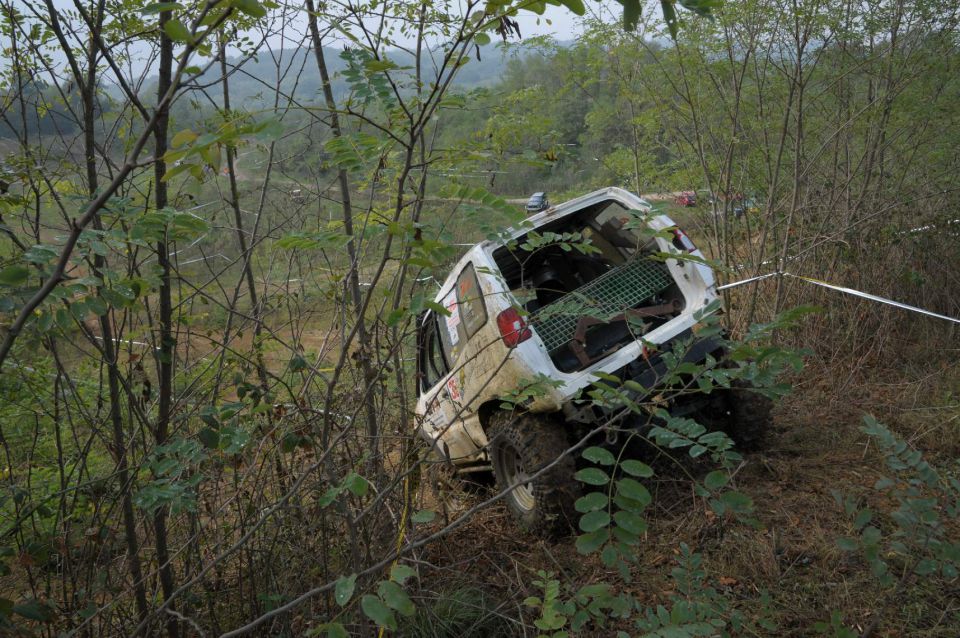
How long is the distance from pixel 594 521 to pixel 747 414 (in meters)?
2.97

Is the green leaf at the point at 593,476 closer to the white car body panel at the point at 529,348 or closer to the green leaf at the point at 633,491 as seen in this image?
the green leaf at the point at 633,491

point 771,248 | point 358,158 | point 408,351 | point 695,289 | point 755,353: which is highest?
point 358,158

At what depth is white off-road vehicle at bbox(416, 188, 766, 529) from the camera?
159 inches

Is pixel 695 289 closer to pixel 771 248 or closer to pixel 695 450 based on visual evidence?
pixel 695 450

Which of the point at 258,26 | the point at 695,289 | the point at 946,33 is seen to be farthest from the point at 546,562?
the point at 946,33

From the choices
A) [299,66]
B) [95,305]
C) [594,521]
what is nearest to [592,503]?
[594,521]

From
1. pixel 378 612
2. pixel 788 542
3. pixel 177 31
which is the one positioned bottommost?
pixel 788 542

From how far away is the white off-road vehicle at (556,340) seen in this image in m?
4.04

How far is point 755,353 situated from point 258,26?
3.87 meters

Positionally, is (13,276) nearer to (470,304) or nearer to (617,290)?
(470,304)

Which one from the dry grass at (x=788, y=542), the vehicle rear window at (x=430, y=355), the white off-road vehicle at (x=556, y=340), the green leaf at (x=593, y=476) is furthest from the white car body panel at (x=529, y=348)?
the green leaf at (x=593, y=476)

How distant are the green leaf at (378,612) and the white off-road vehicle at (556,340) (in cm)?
200

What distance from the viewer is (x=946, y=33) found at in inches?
254

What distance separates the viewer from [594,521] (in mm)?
2033
